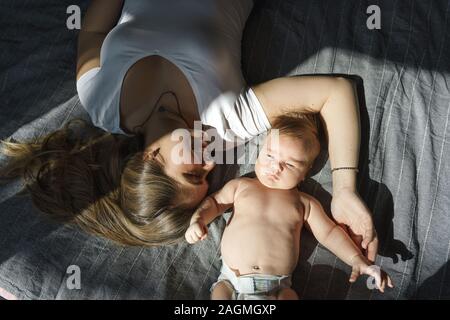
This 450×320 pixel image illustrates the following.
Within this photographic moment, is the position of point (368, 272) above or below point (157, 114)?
below

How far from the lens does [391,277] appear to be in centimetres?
119

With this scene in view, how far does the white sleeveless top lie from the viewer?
4.16 feet

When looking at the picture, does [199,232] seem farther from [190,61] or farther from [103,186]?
[190,61]

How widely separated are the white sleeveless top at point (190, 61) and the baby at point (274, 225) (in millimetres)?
127

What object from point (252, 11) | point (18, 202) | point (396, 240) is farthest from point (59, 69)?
point (396, 240)

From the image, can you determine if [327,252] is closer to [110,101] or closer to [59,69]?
[110,101]

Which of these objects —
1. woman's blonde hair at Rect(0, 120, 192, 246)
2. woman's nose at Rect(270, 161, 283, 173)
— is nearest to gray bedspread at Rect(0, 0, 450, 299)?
woman's blonde hair at Rect(0, 120, 192, 246)

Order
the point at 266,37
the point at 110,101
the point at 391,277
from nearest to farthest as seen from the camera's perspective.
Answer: the point at 391,277
the point at 110,101
the point at 266,37

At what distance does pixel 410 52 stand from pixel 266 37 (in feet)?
1.30

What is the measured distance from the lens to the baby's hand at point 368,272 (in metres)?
1.11

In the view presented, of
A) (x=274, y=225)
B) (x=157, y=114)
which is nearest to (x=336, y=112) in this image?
(x=274, y=225)

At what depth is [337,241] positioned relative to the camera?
1.18 metres

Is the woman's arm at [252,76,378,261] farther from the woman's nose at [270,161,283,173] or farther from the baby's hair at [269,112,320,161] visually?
the woman's nose at [270,161,283,173]

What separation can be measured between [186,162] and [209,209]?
138 mm
